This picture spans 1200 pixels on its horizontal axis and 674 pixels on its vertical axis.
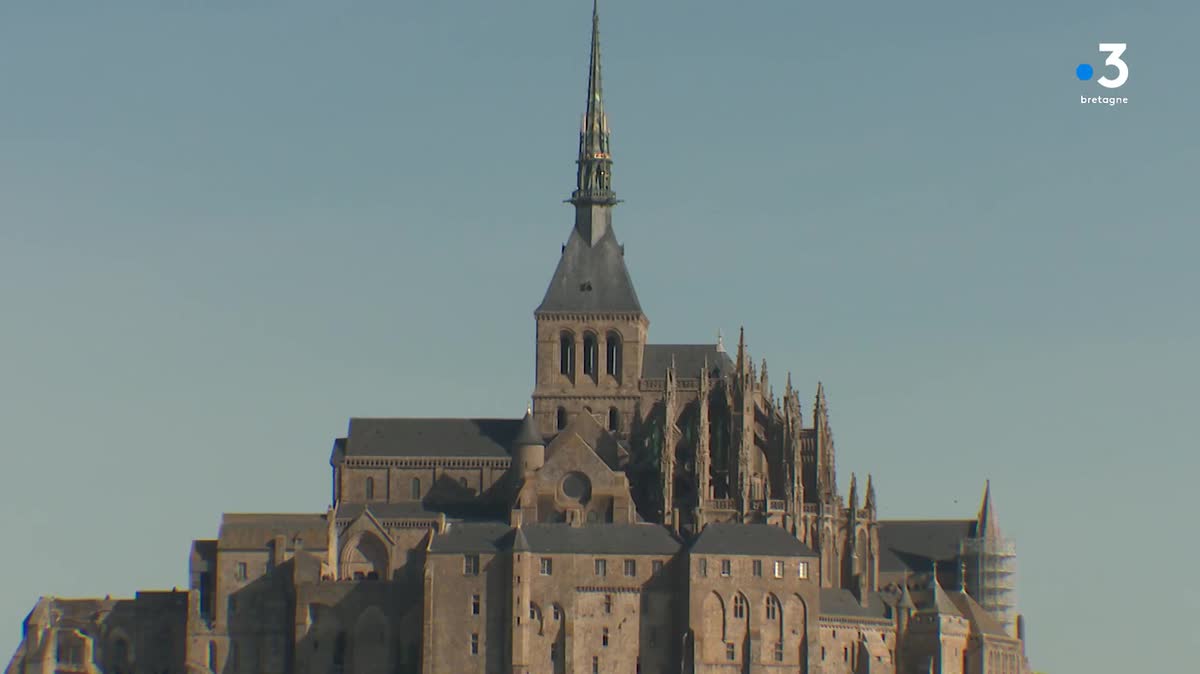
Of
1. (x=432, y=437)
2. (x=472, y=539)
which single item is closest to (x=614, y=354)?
(x=432, y=437)

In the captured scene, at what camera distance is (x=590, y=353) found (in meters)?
173

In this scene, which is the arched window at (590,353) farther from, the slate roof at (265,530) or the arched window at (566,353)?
the slate roof at (265,530)

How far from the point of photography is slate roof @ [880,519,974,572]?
173250 mm

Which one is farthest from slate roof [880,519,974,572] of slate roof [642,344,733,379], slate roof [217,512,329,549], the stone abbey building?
slate roof [217,512,329,549]

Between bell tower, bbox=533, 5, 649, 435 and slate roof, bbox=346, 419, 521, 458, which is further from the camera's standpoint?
bell tower, bbox=533, 5, 649, 435

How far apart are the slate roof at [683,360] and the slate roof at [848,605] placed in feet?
58.3

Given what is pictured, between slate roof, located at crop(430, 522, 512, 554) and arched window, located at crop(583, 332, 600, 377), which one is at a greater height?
arched window, located at crop(583, 332, 600, 377)

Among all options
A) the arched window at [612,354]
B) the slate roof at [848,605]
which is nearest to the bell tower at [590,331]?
the arched window at [612,354]

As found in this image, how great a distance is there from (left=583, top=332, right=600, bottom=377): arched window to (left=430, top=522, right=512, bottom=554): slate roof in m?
16.7

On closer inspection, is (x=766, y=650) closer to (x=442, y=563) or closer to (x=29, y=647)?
(x=442, y=563)

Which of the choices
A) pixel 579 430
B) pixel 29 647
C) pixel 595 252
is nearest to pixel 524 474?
pixel 579 430

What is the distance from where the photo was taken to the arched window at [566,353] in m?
173

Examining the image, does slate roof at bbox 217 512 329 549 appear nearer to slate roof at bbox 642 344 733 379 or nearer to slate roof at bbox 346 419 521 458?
slate roof at bbox 346 419 521 458

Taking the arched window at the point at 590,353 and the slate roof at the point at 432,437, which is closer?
the slate roof at the point at 432,437
